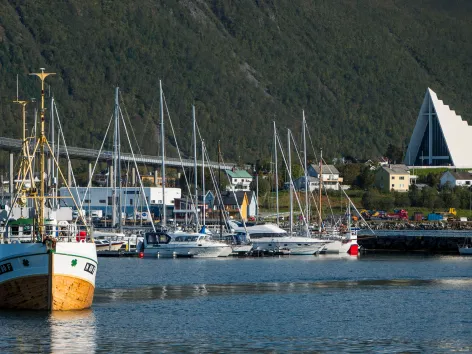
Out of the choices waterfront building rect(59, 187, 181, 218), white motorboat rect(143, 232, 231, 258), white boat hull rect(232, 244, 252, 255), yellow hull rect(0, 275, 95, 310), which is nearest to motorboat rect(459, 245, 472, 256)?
white boat hull rect(232, 244, 252, 255)

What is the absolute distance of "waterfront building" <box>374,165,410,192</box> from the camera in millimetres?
148000

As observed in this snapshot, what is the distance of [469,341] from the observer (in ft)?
125

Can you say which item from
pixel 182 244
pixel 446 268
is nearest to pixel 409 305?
pixel 446 268

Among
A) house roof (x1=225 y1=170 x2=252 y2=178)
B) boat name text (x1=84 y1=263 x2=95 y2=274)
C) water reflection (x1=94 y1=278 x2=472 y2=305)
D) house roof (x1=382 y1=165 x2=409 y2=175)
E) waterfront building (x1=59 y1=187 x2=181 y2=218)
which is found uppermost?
house roof (x1=225 y1=170 x2=252 y2=178)

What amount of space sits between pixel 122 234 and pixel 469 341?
173ft

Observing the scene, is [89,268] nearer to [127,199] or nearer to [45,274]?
[45,274]

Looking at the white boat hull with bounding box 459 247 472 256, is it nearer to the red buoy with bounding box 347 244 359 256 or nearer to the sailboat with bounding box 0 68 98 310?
the red buoy with bounding box 347 244 359 256

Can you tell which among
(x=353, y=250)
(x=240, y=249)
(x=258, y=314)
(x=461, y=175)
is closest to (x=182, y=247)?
(x=240, y=249)

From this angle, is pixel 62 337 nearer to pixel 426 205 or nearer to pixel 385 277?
pixel 385 277

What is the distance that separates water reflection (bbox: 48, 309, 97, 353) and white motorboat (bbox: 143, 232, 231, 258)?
3877cm

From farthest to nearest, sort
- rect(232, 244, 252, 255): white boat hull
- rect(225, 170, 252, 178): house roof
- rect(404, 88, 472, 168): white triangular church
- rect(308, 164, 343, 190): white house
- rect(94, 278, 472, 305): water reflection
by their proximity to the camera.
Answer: rect(404, 88, 472, 168): white triangular church < rect(225, 170, 252, 178): house roof < rect(308, 164, 343, 190): white house < rect(232, 244, 252, 255): white boat hull < rect(94, 278, 472, 305): water reflection

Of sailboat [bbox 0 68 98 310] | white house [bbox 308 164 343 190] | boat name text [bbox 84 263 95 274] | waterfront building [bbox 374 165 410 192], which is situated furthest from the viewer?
waterfront building [bbox 374 165 410 192]

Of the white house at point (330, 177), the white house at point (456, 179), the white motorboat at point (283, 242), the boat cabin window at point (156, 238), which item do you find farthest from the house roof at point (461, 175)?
the boat cabin window at point (156, 238)

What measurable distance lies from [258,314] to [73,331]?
8.85m
